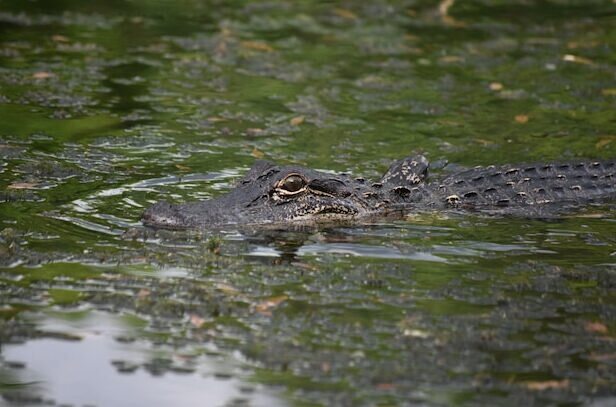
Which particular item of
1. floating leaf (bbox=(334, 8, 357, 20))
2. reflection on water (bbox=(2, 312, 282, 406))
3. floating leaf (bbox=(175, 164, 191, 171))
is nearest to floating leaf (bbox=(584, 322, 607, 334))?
reflection on water (bbox=(2, 312, 282, 406))

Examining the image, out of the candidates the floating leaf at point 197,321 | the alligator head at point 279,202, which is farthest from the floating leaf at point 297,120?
the floating leaf at point 197,321

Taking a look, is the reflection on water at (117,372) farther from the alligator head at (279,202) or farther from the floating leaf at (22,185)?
the floating leaf at (22,185)

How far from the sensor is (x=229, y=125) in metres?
11.1

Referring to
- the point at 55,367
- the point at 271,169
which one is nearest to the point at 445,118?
the point at 271,169

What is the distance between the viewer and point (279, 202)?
8.19 meters

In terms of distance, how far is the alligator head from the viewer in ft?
25.4

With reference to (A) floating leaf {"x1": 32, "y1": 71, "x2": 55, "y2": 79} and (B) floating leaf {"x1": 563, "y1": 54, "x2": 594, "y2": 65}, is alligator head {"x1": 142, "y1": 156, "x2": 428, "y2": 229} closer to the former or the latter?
(A) floating leaf {"x1": 32, "y1": 71, "x2": 55, "y2": 79}

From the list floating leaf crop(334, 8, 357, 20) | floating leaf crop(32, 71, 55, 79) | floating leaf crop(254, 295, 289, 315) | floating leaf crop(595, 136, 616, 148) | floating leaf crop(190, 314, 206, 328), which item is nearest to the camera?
floating leaf crop(190, 314, 206, 328)

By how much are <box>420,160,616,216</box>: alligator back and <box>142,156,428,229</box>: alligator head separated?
60cm

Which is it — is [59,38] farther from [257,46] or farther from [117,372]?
[117,372]

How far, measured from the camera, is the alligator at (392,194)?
7.96 m

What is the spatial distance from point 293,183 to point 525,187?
80.2 inches

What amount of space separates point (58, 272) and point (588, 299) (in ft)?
9.95

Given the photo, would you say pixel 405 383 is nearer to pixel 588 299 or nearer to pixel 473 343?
pixel 473 343
